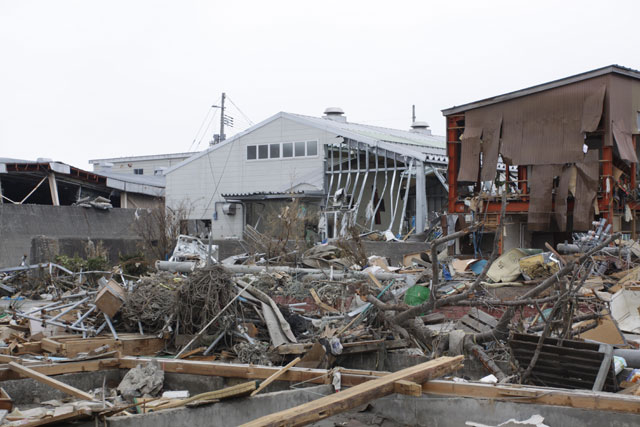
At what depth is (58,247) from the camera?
64.2 feet

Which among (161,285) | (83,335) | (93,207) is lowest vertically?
(83,335)

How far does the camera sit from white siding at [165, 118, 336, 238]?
27.9 metres

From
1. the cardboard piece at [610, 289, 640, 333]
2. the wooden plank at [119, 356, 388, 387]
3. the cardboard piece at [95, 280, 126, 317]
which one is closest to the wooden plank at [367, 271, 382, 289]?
the cardboard piece at [610, 289, 640, 333]

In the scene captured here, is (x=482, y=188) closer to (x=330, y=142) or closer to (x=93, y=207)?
(x=330, y=142)

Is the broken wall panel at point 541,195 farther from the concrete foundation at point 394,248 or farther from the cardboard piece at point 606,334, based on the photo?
the cardboard piece at point 606,334

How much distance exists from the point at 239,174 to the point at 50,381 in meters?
22.9

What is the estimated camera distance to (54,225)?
74.1ft

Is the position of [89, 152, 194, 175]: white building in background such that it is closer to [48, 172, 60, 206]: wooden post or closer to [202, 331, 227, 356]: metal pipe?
[48, 172, 60, 206]: wooden post

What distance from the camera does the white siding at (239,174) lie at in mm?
27906

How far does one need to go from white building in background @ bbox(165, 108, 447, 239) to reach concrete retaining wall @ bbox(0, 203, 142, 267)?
10.2ft

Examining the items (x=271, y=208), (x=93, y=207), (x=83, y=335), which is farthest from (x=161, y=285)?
(x=271, y=208)

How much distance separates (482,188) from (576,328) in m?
11.3

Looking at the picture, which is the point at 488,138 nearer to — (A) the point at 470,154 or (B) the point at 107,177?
(A) the point at 470,154

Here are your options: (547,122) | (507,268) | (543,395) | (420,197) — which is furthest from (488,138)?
(543,395)
